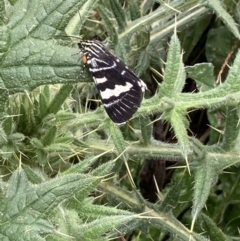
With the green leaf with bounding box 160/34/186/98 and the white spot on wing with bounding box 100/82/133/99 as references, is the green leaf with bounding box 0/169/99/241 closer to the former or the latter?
the white spot on wing with bounding box 100/82/133/99

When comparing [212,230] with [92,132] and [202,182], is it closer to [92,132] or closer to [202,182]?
[202,182]

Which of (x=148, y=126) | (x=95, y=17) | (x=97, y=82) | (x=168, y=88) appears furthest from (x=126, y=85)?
(x=95, y=17)

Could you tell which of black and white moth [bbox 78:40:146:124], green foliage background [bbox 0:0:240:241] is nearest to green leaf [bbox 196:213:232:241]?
green foliage background [bbox 0:0:240:241]

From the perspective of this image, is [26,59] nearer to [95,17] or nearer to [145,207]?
[145,207]

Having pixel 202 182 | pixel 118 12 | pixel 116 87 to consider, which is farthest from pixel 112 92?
pixel 118 12

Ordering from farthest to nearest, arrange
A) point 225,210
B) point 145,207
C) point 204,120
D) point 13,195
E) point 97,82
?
point 204,120 < point 225,210 < point 145,207 < point 97,82 < point 13,195

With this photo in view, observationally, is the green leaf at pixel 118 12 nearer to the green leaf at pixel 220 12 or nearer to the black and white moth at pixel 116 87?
the green leaf at pixel 220 12

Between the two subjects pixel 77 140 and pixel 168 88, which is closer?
pixel 168 88
